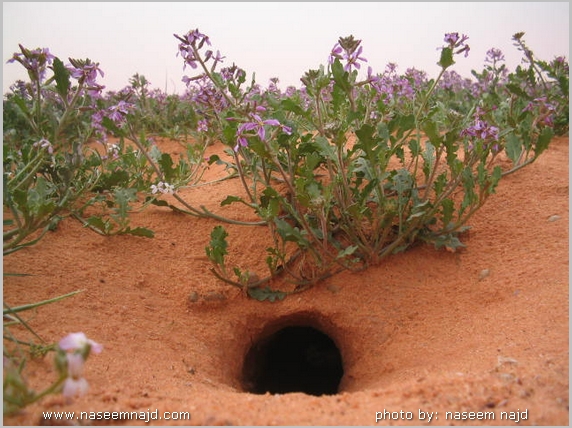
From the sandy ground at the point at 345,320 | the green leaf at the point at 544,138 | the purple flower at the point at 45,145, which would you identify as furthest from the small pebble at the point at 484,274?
the purple flower at the point at 45,145

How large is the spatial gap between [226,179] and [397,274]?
182 centimetres

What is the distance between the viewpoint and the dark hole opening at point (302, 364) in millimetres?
3801

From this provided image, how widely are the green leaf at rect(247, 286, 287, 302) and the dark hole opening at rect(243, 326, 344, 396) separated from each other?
70cm

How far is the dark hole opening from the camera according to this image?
3801mm

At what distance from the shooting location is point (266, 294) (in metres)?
3.03

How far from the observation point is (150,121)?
686cm

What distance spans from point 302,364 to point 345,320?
5.01 feet

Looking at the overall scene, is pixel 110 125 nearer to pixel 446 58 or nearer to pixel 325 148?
pixel 325 148

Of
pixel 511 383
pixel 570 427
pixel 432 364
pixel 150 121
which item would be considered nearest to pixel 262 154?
pixel 432 364

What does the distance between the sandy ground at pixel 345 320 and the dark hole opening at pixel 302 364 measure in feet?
2.48

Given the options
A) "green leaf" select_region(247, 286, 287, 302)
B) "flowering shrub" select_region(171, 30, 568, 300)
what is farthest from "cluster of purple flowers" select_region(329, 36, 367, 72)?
"green leaf" select_region(247, 286, 287, 302)

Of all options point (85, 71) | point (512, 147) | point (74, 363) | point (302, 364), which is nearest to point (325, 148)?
point (85, 71)

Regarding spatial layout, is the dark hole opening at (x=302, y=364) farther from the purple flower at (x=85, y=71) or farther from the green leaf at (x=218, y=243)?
the purple flower at (x=85, y=71)

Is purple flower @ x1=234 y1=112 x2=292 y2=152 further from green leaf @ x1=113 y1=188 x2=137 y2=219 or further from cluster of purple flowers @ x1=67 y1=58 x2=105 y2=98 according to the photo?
green leaf @ x1=113 y1=188 x2=137 y2=219
